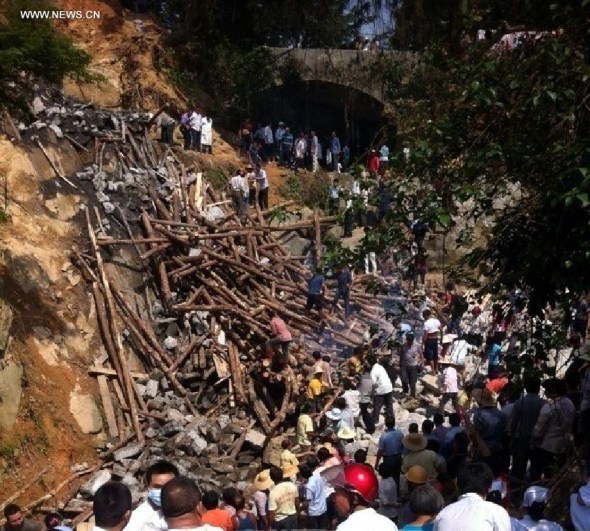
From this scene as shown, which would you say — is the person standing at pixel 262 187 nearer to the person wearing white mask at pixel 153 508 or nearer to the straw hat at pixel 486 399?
the straw hat at pixel 486 399

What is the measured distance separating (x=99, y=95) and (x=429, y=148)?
15731 mm

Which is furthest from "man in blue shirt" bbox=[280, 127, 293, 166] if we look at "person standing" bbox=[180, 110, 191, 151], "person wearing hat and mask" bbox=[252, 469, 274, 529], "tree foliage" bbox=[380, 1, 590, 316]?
"person wearing hat and mask" bbox=[252, 469, 274, 529]

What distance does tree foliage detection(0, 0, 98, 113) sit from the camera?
15.2 meters

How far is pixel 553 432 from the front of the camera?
8.43 metres

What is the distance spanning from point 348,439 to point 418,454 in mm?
3276

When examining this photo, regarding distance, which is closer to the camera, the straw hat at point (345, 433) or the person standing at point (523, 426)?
the person standing at point (523, 426)

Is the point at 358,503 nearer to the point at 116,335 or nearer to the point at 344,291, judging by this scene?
the point at 116,335

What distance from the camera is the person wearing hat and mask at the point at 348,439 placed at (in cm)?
1131

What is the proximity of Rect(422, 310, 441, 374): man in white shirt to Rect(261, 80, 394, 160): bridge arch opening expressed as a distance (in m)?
12.4

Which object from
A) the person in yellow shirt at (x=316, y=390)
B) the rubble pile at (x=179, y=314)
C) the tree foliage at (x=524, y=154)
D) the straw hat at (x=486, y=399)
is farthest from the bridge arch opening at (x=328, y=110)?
the tree foliage at (x=524, y=154)

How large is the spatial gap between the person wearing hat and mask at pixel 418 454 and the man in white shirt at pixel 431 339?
5.89 meters

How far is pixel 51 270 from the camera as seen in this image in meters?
14.1

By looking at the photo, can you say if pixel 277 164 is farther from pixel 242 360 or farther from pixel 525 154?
pixel 525 154

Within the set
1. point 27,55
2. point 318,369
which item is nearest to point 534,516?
point 318,369
